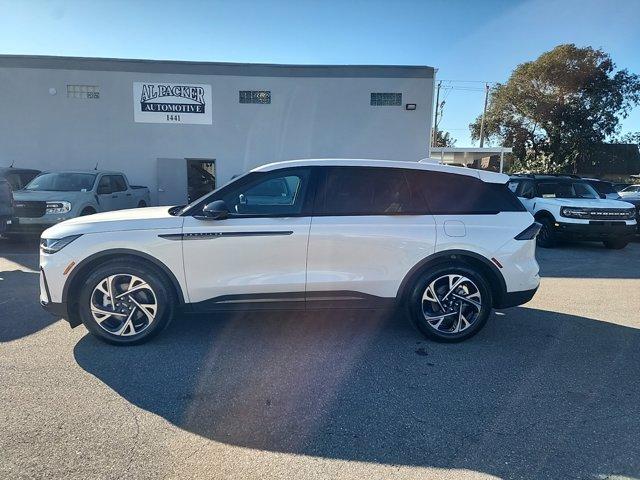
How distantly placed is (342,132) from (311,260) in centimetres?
1279

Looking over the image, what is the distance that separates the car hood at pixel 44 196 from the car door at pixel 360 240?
721 centimetres

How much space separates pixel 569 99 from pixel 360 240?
3457 cm

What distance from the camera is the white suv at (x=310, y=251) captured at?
156 inches

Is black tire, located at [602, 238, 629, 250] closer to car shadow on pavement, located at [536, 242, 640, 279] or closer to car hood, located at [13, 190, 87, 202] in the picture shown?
car shadow on pavement, located at [536, 242, 640, 279]

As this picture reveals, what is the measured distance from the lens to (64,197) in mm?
9047

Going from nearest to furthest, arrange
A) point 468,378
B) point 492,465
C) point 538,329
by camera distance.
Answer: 1. point 492,465
2. point 468,378
3. point 538,329

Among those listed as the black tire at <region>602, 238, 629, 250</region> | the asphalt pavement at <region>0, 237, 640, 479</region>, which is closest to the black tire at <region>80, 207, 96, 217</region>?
the asphalt pavement at <region>0, 237, 640, 479</region>

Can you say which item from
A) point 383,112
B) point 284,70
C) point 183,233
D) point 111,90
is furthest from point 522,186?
point 111,90

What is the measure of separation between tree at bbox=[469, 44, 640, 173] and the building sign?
2687 centimetres

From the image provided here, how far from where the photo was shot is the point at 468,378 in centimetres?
358

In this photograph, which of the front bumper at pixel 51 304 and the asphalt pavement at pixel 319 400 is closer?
the asphalt pavement at pixel 319 400

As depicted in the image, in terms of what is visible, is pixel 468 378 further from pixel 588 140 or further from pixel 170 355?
pixel 588 140

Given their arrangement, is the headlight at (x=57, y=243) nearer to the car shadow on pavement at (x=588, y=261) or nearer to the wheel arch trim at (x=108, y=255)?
the wheel arch trim at (x=108, y=255)

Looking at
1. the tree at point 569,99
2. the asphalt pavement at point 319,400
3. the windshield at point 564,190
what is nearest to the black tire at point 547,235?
the windshield at point 564,190
